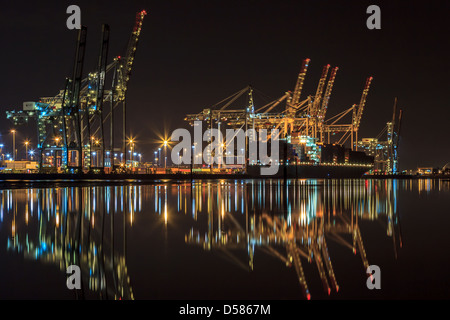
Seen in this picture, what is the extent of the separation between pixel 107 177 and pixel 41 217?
43515 mm

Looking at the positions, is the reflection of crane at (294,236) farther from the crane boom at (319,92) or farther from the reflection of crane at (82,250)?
the crane boom at (319,92)

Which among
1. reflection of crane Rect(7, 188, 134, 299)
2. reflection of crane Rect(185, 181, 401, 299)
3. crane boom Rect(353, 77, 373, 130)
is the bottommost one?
reflection of crane Rect(185, 181, 401, 299)

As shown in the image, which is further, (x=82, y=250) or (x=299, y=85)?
(x=299, y=85)

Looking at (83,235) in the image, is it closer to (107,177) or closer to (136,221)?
(136,221)

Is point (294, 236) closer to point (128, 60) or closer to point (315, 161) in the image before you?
point (128, 60)

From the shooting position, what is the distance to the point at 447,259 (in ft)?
23.0

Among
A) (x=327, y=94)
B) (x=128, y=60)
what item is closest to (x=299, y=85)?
(x=327, y=94)

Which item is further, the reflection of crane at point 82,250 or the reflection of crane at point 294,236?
the reflection of crane at point 294,236

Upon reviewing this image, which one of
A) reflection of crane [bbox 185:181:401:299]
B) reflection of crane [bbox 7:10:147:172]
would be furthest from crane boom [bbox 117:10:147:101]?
reflection of crane [bbox 185:181:401:299]

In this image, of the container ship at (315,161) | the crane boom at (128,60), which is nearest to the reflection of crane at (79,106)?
the crane boom at (128,60)

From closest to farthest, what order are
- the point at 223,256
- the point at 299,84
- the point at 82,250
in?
the point at 223,256
the point at 82,250
the point at 299,84

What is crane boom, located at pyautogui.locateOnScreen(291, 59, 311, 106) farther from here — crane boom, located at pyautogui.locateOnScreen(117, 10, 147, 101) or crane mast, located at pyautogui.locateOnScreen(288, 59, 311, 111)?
crane boom, located at pyautogui.locateOnScreen(117, 10, 147, 101)
